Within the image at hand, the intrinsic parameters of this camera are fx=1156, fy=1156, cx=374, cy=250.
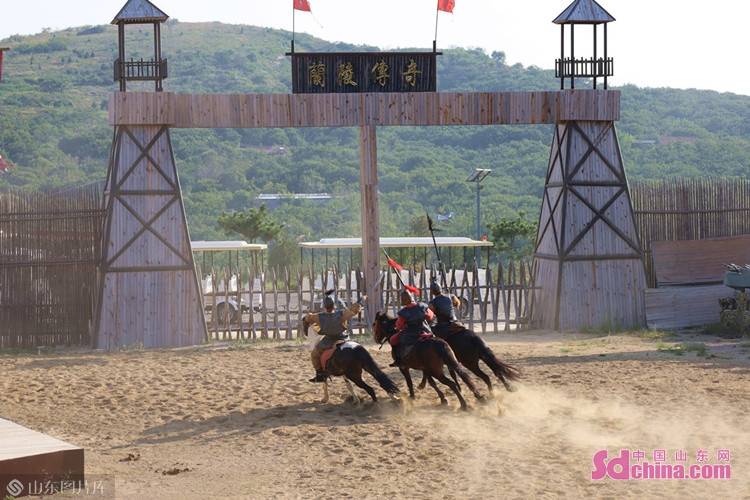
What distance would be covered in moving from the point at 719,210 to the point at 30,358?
14.3 meters

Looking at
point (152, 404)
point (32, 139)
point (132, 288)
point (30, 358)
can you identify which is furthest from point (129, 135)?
point (32, 139)

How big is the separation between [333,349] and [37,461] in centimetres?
517

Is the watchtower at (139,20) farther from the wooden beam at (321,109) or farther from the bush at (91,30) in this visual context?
the bush at (91,30)

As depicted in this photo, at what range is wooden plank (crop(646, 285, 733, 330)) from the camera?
23750 mm

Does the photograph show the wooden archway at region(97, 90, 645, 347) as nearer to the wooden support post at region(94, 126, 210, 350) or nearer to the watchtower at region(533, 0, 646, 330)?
the wooden support post at region(94, 126, 210, 350)

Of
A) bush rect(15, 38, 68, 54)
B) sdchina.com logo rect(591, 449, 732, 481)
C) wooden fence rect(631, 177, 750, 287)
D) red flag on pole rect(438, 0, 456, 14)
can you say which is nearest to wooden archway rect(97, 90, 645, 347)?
red flag on pole rect(438, 0, 456, 14)

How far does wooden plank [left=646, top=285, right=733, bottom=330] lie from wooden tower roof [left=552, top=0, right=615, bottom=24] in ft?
18.7

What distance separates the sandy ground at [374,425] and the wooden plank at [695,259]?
14.4ft

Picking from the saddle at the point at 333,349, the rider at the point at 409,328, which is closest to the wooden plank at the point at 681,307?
the rider at the point at 409,328

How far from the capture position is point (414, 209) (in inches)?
2571

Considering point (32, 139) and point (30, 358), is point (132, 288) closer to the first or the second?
point (30, 358)

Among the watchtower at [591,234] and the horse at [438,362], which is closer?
the horse at [438,362]

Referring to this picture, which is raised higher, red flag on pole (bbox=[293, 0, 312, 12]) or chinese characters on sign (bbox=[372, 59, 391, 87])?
red flag on pole (bbox=[293, 0, 312, 12])

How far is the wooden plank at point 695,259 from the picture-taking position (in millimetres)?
24125
